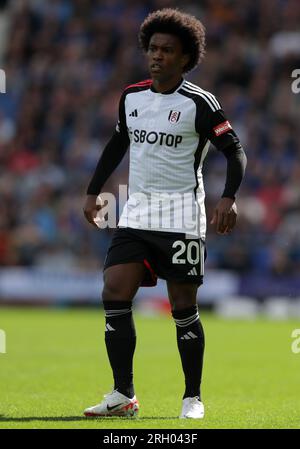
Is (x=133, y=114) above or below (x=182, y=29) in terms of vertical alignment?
below

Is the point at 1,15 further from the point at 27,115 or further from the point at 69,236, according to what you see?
the point at 69,236

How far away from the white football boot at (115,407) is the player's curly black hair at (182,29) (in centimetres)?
208

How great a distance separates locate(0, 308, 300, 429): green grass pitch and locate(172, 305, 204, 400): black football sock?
0.24 metres

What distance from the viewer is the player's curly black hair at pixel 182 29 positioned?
252 inches

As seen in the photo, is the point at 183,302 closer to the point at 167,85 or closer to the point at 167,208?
the point at 167,208

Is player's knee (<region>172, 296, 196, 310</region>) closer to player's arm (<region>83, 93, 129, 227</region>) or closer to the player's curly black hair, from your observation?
player's arm (<region>83, 93, 129, 227</region>)

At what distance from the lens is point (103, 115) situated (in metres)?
20.8

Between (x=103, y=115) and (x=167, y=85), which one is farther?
(x=103, y=115)

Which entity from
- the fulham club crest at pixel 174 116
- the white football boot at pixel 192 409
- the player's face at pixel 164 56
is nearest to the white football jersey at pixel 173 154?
the fulham club crest at pixel 174 116

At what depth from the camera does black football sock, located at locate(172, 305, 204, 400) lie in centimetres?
630

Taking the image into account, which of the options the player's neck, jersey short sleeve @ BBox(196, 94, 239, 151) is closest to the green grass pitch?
jersey short sleeve @ BBox(196, 94, 239, 151)

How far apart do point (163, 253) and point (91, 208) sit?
62 centimetres

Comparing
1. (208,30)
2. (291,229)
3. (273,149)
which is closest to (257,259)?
(291,229)

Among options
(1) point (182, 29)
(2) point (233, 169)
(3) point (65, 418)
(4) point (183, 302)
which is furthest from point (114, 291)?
(1) point (182, 29)
